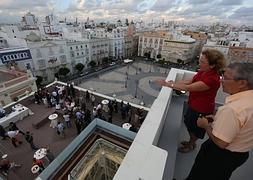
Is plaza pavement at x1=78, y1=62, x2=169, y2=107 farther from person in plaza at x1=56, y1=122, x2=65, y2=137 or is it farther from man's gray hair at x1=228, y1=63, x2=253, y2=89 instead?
man's gray hair at x1=228, y1=63, x2=253, y2=89

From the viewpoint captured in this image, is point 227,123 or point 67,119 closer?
point 227,123

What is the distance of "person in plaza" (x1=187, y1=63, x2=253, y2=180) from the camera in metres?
A: 1.23

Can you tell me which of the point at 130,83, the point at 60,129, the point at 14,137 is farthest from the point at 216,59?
the point at 130,83

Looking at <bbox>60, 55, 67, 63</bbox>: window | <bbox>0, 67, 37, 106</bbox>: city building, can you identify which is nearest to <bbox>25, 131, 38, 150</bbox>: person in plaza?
<bbox>0, 67, 37, 106</bbox>: city building

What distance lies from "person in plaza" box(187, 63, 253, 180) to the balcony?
19.8 inches

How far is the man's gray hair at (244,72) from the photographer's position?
1300mm

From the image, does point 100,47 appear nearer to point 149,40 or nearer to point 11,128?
point 149,40

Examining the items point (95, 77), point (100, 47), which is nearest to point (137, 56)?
point (100, 47)

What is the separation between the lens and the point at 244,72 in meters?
1.32

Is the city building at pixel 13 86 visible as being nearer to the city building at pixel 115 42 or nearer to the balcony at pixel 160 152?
the balcony at pixel 160 152

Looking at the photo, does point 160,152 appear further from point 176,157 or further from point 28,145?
point 28,145

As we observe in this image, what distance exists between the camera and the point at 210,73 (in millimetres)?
2125

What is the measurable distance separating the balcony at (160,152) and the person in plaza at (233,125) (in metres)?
0.50

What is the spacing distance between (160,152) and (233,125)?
704 mm
